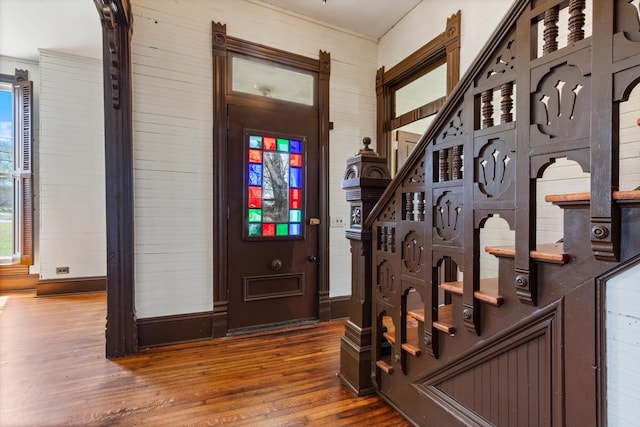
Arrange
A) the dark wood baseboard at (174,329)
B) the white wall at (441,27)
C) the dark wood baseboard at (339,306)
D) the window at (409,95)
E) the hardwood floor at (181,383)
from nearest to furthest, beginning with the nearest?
the hardwood floor at (181,383) → the white wall at (441,27) → the dark wood baseboard at (174,329) → the window at (409,95) → the dark wood baseboard at (339,306)

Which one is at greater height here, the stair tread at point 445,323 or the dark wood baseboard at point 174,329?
the stair tread at point 445,323

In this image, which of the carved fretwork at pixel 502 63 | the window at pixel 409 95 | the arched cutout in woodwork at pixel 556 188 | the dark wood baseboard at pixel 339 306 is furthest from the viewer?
the dark wood baseboard at pixel 339 306

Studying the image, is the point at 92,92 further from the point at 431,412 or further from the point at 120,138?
the point at 431,412

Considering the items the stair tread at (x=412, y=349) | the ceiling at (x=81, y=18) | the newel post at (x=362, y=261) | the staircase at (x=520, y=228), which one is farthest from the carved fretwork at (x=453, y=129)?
the ceiling at (x=81, y=18)

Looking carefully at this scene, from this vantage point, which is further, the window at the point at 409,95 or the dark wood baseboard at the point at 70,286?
the dark wood baseboard at the point at 70,286

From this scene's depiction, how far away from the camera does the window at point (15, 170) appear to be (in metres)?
4.69

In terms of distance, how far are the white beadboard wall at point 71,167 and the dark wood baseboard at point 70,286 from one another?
0.25 feet

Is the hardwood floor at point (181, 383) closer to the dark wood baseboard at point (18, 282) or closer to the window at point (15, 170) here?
the dark wood baseboard at point (18, 282)

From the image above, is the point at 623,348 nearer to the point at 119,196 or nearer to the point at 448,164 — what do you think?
the point at 448,164

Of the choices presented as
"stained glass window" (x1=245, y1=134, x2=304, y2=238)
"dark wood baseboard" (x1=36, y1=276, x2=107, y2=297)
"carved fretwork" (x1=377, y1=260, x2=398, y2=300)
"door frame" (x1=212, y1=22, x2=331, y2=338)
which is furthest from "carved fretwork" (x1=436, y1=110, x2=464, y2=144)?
"dark wood baseboard" (x1=36, y1=276, x2=107, y2=297)

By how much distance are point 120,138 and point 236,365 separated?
6.79 feet

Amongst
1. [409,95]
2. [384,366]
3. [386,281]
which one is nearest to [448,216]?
[386,281]

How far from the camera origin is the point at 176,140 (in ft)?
9.62

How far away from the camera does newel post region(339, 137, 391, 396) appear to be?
6.86 feet
